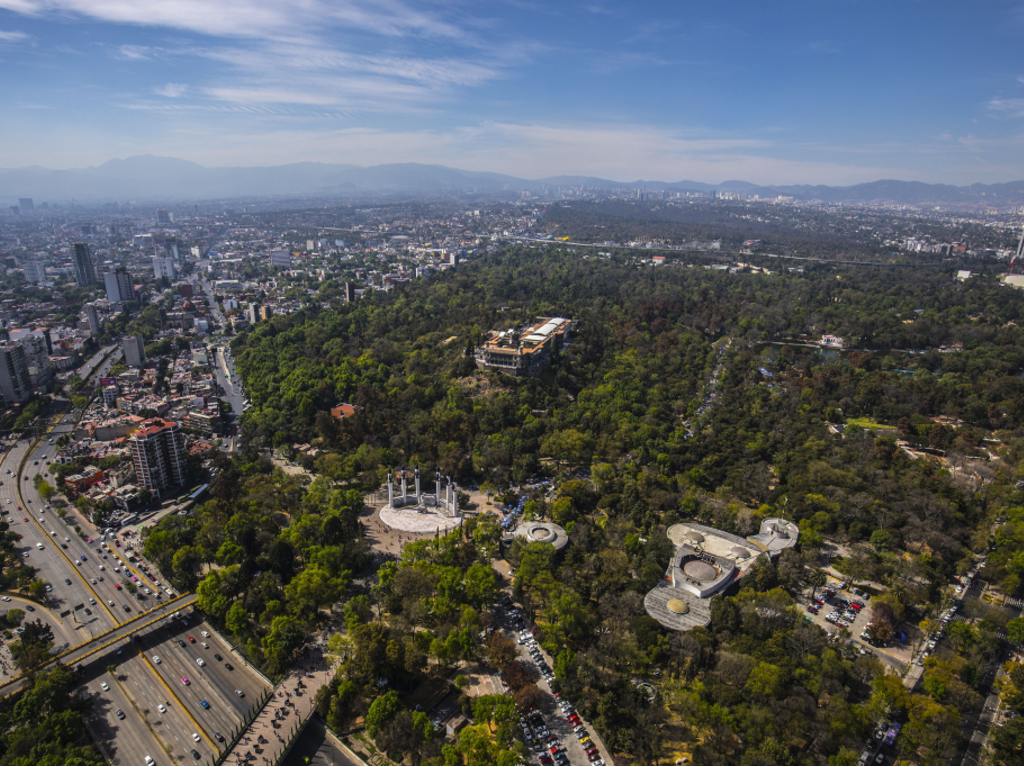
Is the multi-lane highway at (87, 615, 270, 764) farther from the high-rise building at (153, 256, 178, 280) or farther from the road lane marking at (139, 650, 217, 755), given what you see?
the high-rise building at (153, 256, 178, 280)

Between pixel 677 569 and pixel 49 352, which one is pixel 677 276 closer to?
A: pixel 677 569

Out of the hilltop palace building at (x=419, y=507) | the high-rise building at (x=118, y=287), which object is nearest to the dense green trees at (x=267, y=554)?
the hilltop palace building at (x=419, y=507)

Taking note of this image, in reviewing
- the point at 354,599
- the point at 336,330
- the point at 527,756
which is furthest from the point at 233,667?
the point at 336,330

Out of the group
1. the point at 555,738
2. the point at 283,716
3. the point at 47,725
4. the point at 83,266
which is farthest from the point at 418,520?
the point at 83,266

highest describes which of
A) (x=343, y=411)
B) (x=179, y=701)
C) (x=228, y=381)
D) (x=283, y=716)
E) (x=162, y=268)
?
(x=162, y=268)

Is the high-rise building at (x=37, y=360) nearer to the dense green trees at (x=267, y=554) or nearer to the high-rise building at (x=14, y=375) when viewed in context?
the high-rise building at (x=14, y=375)

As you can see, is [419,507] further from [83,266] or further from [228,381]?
[83,266]

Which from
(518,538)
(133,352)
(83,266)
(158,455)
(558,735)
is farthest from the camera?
(83,266)
